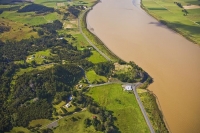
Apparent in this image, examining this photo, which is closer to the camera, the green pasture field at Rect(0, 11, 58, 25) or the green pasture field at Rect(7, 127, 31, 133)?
the green pasture field at Rect(7, 127, 31, 133)

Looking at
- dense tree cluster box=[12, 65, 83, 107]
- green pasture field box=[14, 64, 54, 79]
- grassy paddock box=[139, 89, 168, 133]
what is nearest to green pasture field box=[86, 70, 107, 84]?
dense tree cluster box=[12, 65, 83, 107]

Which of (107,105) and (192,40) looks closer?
(107,105)

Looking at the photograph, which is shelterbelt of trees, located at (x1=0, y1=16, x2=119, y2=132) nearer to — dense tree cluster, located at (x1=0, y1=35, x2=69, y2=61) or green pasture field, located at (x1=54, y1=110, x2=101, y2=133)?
dense tree cluster, located at (x1=0, y1=35, x2=69, y2=61)

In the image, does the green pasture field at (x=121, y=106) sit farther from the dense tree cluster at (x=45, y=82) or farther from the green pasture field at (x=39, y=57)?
the green pasture field at (x=39, y=57)

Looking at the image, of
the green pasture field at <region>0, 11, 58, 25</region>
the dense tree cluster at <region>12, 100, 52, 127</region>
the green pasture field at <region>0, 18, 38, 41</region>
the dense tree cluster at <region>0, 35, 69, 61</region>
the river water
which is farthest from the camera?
the green pasture field at <region>0, 11, 58, 25</region>

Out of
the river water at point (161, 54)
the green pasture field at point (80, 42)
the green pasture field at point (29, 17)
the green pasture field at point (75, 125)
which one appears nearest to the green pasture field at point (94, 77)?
the river water at point (161, 54)

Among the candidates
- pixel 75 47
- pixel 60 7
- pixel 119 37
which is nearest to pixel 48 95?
pixel 75 47

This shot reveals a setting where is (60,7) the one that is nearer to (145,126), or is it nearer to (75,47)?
(75,47)
